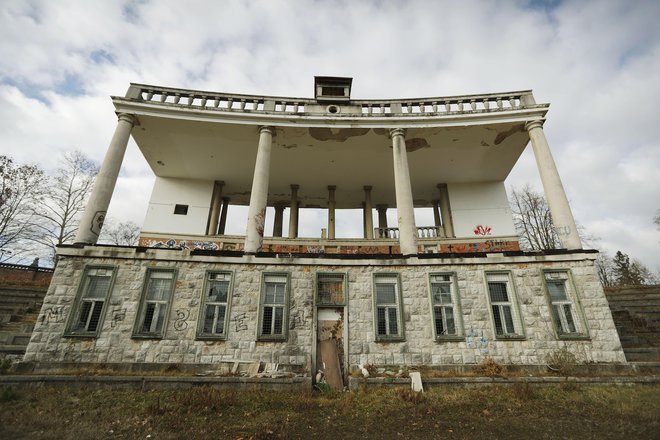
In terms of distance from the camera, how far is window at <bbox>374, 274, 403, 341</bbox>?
9.64 m

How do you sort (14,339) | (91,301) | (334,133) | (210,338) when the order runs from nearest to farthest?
(210,338)
(91,301)
(14,339)
(334,133)

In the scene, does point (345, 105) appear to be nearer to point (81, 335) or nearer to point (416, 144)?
point (416, 144)

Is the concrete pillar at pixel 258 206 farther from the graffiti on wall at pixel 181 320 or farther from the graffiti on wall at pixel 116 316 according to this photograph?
the graffiti on wall at pixel 116 316

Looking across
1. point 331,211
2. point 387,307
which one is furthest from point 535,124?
point 331,211

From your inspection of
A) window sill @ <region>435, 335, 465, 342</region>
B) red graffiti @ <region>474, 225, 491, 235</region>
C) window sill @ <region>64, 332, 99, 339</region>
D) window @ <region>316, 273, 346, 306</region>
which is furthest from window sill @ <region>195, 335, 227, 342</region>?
red graffiti @ <region>474, 225, 491, 235</region>

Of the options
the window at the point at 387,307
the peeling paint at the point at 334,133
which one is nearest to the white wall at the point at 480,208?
the peeling paint at the point at 334,133

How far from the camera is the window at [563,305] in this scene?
9406 mm

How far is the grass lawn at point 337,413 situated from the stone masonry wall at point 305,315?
136 cm

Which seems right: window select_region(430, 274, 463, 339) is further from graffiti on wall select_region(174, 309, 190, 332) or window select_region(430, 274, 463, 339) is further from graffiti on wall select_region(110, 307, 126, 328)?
graffiti on wall select_region(110, 307, 126, 328)

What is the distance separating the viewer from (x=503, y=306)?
977cm

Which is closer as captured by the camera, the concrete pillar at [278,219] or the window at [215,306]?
the window at [215,306]

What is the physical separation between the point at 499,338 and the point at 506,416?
10.4ft

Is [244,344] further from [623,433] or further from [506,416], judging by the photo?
[623,433]

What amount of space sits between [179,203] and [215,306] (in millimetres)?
12627
